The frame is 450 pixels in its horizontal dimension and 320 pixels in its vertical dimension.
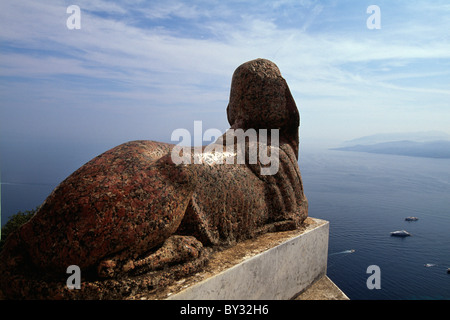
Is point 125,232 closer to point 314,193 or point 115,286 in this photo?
point 115,286

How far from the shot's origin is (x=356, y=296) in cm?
3023

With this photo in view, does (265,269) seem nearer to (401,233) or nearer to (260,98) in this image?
(260,98)

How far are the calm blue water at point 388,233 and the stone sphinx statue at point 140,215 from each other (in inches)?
1231

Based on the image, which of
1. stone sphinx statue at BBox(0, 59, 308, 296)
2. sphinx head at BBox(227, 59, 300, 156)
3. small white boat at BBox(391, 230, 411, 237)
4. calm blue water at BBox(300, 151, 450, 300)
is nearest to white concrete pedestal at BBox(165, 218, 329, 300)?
stone sphinx statue at BBox(0, 59, 308, 296)

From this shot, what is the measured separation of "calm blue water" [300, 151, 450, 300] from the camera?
102 ft

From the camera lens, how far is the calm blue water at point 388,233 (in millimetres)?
30938

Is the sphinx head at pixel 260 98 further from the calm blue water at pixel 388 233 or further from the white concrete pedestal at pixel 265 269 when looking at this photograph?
the calm blue water at pixel 388 233

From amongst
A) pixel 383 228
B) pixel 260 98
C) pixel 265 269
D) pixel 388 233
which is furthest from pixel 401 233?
pixel 265 269

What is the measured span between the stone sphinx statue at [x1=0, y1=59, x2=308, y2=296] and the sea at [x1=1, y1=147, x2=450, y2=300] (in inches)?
91.8

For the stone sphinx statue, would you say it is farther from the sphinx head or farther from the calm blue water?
the calm blue water

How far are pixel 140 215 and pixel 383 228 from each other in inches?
2011

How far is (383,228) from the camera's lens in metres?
46.4

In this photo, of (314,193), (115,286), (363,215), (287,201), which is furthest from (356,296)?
(314,193)
